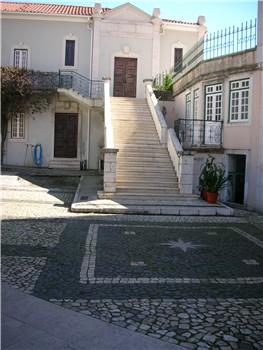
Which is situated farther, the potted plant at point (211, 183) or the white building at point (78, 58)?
the white building at point (78, 58)

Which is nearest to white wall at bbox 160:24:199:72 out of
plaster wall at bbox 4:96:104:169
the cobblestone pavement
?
plaster wall at bbox 4:96:104:169

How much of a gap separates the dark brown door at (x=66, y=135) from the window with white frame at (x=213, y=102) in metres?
9.23

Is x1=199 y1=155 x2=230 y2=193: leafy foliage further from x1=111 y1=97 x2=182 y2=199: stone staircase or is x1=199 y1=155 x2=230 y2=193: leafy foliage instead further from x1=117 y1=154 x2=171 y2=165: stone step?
x1=117 y1=154 x2=171 y2=165: stone step

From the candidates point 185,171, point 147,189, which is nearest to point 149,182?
point 147,189

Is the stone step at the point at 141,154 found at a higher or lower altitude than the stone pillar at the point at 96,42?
lower

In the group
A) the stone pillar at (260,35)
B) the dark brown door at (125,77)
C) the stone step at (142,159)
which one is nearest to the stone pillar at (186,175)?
the stone step at (142,159)

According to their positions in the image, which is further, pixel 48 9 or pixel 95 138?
pixel 48 9

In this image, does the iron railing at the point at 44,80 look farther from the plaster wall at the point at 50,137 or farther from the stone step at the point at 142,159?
the stone step at the point at 142,159

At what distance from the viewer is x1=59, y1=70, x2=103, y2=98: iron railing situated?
2267 centimetres

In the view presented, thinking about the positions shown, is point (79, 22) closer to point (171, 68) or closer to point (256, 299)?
point (171, 68)

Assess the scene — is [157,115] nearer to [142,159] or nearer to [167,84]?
[142,159]

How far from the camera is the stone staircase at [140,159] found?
13.5 m

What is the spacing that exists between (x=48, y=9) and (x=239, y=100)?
1480 cm

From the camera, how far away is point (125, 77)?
2423 centimetres
